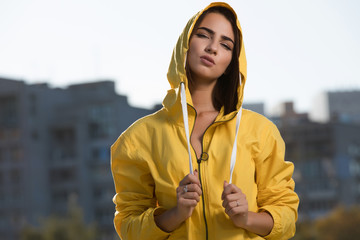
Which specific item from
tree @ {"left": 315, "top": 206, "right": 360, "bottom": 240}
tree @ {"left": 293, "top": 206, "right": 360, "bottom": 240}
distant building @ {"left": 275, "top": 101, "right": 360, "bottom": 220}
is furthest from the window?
tree @ {"left": 315, "top": 206, "right": 360, "bottom": 240}

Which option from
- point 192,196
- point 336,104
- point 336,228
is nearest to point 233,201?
point 192,196

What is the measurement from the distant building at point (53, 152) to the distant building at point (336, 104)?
39.3 m

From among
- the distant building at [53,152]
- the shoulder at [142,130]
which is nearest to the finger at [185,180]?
the shoulder at [142,130]

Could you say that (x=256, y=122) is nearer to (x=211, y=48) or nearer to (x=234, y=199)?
(x=211, y=48)

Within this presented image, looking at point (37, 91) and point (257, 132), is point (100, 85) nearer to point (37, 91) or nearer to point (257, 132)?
point (37, 91)

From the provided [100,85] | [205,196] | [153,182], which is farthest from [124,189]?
[100,85]

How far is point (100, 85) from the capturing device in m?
70.6

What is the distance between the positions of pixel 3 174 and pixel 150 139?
6485cm

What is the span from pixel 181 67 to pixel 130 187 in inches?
16.9

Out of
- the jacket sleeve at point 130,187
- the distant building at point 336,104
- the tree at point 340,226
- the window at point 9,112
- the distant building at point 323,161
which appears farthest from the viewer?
the distant building at point 336,104

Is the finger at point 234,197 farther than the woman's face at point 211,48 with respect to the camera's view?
No

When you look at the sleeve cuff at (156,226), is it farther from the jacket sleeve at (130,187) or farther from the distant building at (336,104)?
the distant building at (336,104)

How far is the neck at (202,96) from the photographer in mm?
2582

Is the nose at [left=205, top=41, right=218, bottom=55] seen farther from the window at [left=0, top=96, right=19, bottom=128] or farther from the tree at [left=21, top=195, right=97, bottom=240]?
the window at [left=0, top=96, right=19, bottom=128]
